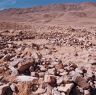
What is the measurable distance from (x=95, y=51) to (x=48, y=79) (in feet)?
18.7

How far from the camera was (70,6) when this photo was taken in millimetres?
137250

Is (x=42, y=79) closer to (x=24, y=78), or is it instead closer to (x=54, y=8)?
(x=24, y=78)

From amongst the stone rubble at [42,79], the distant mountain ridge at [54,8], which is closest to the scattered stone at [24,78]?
the stone rubble at [42,79]

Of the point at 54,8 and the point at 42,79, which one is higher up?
the point at 42,79

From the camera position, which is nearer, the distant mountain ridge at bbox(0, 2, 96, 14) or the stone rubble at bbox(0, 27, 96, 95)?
the stone rubble at bbox(0, 27, 96, 95)

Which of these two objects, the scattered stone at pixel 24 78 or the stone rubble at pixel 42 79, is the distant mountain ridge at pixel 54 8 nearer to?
the stone rubble at pixel 42 79

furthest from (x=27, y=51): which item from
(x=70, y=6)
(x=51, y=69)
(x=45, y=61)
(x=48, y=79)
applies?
(x=70, y=6)

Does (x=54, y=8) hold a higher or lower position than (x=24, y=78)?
lower

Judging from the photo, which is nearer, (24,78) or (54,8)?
(24,78)

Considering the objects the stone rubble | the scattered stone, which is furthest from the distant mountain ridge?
the scattered stone

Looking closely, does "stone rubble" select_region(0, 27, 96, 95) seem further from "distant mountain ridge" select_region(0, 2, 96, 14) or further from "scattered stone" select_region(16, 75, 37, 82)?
"distant mountain ridge" select_region(0, 2, 96, 14)

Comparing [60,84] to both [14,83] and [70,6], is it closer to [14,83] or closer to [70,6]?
[14,83]

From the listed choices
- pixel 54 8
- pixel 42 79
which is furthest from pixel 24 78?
pixel 54 8

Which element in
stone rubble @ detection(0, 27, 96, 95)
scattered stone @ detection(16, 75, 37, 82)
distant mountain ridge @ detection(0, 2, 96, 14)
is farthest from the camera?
distant mountain ridge @ detection(0, 2, 96, 14)
